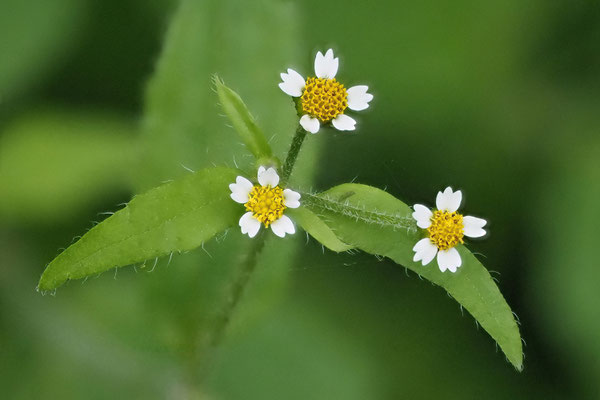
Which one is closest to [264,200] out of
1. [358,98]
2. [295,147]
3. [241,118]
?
[295,147]

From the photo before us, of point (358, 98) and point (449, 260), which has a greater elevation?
point (358, 98)

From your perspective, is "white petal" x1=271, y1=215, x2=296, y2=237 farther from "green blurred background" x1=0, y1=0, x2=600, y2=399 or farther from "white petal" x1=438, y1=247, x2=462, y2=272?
"green blurred background" x1=0, y1=0, x2=600, y2=399

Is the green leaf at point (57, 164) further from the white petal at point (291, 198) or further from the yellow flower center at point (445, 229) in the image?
the yellow flower center at point (445, 229)

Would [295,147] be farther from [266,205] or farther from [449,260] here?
[449,260]

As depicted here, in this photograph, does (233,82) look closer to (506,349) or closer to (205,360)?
(205,360)

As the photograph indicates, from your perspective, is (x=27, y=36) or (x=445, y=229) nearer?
(x=445, y=229)

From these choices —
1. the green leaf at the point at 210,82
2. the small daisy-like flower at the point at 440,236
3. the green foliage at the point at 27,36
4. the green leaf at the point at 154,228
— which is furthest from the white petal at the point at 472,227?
the green foliage at the point at 27,36

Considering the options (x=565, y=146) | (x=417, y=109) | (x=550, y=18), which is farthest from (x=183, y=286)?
(x=550, y=18)
